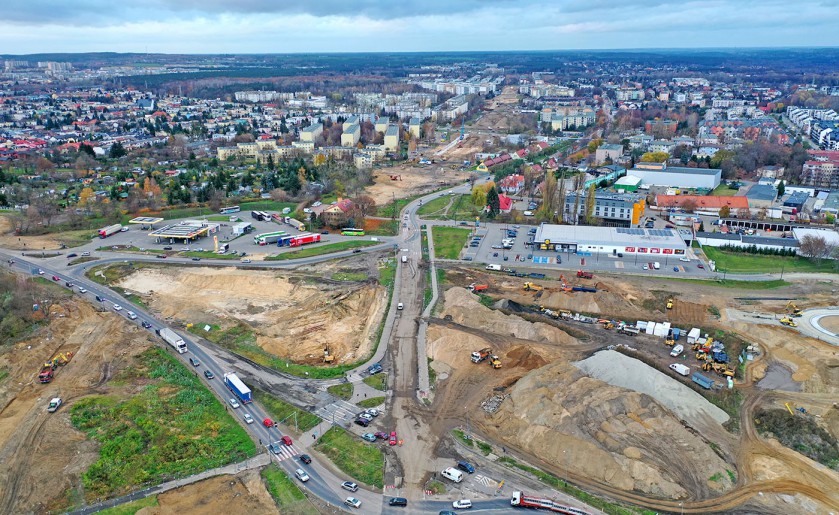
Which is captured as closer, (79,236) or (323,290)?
(323,290)

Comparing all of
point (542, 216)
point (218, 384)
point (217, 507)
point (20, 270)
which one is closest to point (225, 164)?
point (20, 270)

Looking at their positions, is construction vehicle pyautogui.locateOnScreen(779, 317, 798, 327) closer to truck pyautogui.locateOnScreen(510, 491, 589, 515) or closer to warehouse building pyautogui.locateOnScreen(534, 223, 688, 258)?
warehouse building pyautogui.locateOnScreen(534, 223, 688, 258)

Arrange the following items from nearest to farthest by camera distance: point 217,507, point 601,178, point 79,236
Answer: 1. point 217,507
2. point 79,236
3. point 601,178

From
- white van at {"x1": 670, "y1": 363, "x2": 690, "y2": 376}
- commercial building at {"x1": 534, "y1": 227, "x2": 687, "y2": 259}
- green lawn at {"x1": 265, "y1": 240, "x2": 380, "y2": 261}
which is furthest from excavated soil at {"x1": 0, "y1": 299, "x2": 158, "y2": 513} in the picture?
commercial building at {"x1": 534, "y1": 227, "x2": 687, "y2": 259}

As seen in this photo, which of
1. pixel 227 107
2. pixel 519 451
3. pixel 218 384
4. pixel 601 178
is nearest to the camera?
pixel 519 451

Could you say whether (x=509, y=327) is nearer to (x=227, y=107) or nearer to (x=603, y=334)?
(x=603, y=334)

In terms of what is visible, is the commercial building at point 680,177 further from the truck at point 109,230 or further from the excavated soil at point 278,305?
the truck at point 109,230
